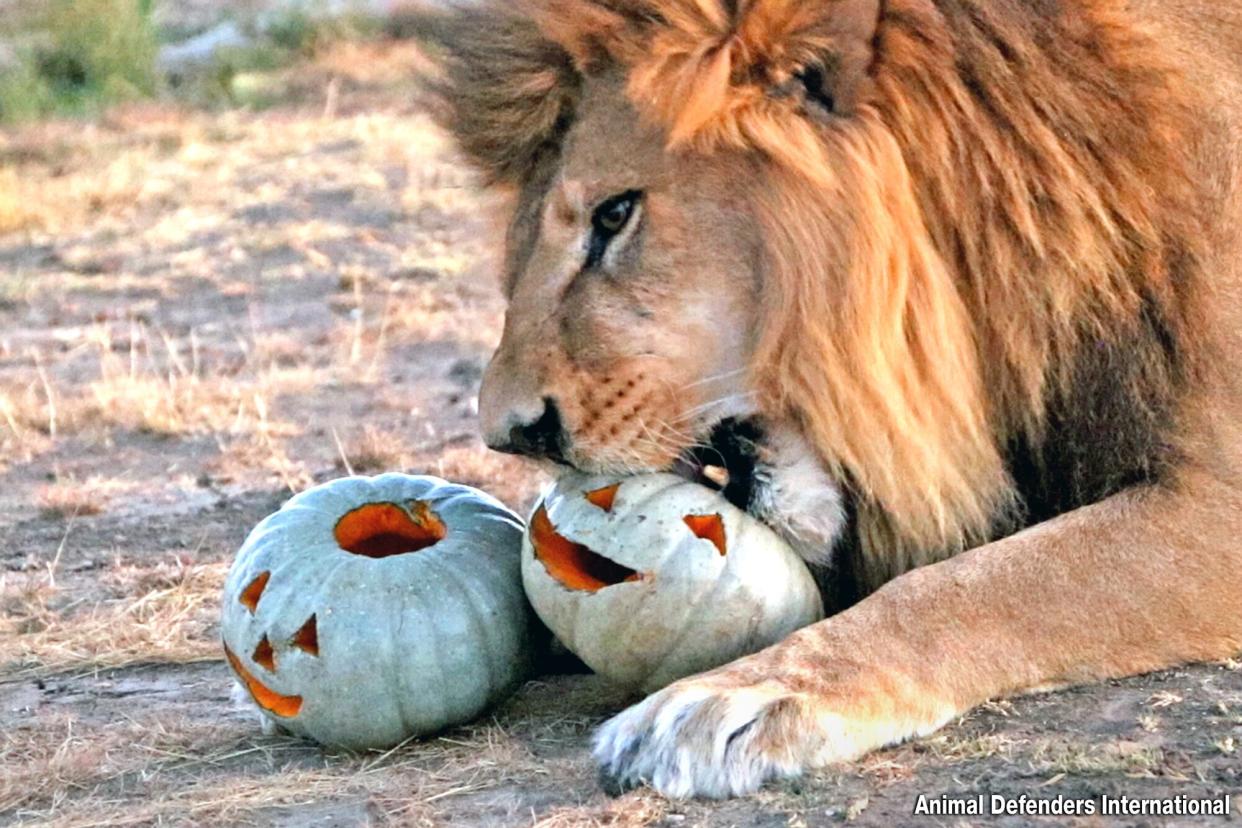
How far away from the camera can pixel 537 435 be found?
3.72m

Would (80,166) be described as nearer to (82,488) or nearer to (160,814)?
(82,488)

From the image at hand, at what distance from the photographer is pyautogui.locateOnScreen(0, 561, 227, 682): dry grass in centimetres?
461

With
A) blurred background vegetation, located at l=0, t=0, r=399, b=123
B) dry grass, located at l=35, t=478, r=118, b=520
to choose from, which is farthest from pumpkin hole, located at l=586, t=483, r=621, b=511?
blurred background vegetation, located at l=0, t=0, r=399, b=123

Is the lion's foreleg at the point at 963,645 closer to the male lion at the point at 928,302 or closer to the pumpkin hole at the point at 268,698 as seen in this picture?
the male lion at the point at 928,302

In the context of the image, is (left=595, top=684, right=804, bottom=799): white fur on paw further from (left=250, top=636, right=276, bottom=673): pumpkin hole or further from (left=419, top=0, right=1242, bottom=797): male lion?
(left=250, top=636, right=276, bottom=673): pumpkin hole

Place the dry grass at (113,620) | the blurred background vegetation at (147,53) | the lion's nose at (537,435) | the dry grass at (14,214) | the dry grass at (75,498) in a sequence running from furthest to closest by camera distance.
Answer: the blurred background vegetation at (147,53) → the dry grass at (14,214) → the dry grass at (75,498) → the dry grass at (113,620) → the lion's nose at (537,435)

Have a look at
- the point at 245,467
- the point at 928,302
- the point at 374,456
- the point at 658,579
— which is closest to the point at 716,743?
the point at 658,579

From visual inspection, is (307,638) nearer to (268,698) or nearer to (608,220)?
(268,698)

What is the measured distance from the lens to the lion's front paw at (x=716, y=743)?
10.6 feet

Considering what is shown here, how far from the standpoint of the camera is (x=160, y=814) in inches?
134

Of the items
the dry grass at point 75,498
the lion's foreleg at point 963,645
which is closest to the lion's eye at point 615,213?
the lion's foreleg at point 963,645

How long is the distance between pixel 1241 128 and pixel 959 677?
1.25 metres

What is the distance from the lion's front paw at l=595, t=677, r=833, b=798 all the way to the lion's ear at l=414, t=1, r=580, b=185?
127 cm

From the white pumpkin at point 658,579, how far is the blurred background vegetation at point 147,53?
1208 centimetres
